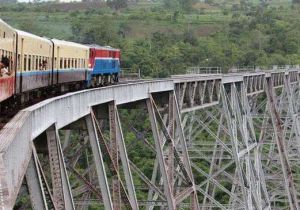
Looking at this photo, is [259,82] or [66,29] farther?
[66,29]

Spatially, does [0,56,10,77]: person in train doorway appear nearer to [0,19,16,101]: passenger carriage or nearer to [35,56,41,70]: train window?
[0,19,16,101]: passenger carriage

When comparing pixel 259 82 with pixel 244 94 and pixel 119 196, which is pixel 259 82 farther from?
pixel 119 196

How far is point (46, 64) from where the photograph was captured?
2217 cm

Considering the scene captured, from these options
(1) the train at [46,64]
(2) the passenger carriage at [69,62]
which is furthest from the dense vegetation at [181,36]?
(2) the passenger carriage at [69,62]

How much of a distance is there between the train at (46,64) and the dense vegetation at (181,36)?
46.2m

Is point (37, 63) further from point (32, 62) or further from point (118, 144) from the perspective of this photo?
point (118, 144)

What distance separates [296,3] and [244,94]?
16889cm

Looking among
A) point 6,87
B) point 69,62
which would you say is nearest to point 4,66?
point 6,87

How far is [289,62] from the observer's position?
90.9 m

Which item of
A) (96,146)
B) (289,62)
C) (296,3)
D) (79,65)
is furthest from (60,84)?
(296,3)

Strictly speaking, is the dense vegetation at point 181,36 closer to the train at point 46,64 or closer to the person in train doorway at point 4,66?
the train at point 46,64

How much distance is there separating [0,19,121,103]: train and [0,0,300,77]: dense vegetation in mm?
46159

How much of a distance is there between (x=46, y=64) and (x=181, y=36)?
105683 millimetres

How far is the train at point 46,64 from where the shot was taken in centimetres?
1519
